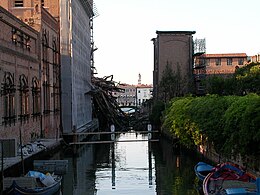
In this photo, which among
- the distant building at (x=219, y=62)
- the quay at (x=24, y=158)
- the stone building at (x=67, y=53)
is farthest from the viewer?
the distant building at (x=219, y=62)

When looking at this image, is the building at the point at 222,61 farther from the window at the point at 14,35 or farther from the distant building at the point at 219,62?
the window at the point at 14,35

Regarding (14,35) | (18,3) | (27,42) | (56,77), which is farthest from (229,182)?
(18,3)

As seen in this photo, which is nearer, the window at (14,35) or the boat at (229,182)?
the boat at (229,182)

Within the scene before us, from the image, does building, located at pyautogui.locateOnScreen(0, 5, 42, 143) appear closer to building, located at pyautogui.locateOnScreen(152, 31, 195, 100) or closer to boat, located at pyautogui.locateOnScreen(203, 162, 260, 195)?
boat, located at pyautogui.locateOnScreen(203, 162, 260, 195)

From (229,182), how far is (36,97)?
89.4 feet

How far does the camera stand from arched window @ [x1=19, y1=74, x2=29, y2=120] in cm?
4222

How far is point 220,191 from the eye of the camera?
24469mm

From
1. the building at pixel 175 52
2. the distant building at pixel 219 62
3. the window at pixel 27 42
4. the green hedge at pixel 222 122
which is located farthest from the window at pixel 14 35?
the distant building at pixel 219 62

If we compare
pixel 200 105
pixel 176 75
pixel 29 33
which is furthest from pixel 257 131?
pixel 176 75

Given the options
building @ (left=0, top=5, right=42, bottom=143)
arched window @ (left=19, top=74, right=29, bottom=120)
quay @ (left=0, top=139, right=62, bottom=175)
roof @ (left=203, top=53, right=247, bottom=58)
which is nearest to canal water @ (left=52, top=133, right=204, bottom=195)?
quay @ (left=0, top=139, right=62, bottom=175)

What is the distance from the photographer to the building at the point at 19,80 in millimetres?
37031

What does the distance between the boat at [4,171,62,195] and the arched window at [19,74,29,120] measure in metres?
14.8

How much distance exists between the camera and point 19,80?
137ft

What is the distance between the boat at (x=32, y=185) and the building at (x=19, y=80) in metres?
8.92
